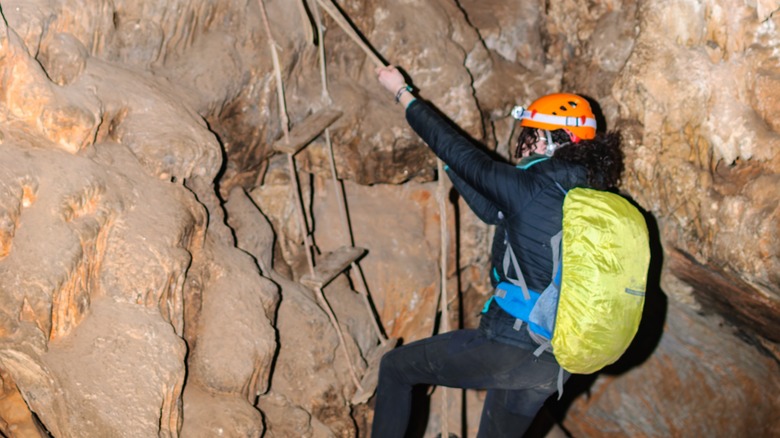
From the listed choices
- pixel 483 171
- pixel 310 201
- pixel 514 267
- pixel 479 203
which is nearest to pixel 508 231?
pixel 514 267

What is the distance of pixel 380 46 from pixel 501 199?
1.77 metres

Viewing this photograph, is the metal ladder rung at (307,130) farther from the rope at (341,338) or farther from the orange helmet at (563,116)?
the orange helmet at (563,116)

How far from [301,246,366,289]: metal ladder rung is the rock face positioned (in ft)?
0.62

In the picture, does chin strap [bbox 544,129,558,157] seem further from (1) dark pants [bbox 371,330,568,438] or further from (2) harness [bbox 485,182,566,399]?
(1) dark pants [bbox 371,330,568,438]

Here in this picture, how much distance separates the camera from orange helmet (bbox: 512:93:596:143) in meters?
2.84

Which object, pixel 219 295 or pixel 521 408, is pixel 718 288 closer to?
pixel 521 408

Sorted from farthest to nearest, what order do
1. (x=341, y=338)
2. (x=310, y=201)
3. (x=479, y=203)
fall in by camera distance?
(x=310, y=201)
(x=341, y=338)
(x=479, y=203)

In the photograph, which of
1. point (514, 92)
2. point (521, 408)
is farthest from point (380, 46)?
point (521, 408)

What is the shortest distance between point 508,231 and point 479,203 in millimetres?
358

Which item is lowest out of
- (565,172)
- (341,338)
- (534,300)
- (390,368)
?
(341,338)

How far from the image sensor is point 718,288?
4316 millimetres

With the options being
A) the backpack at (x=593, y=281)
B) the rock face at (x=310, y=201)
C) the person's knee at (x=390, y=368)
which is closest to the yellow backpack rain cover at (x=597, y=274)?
the backpack at (x=593, y=281)

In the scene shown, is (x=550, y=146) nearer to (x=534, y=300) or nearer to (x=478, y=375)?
(x=534, y=300)

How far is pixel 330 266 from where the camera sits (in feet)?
11.8
